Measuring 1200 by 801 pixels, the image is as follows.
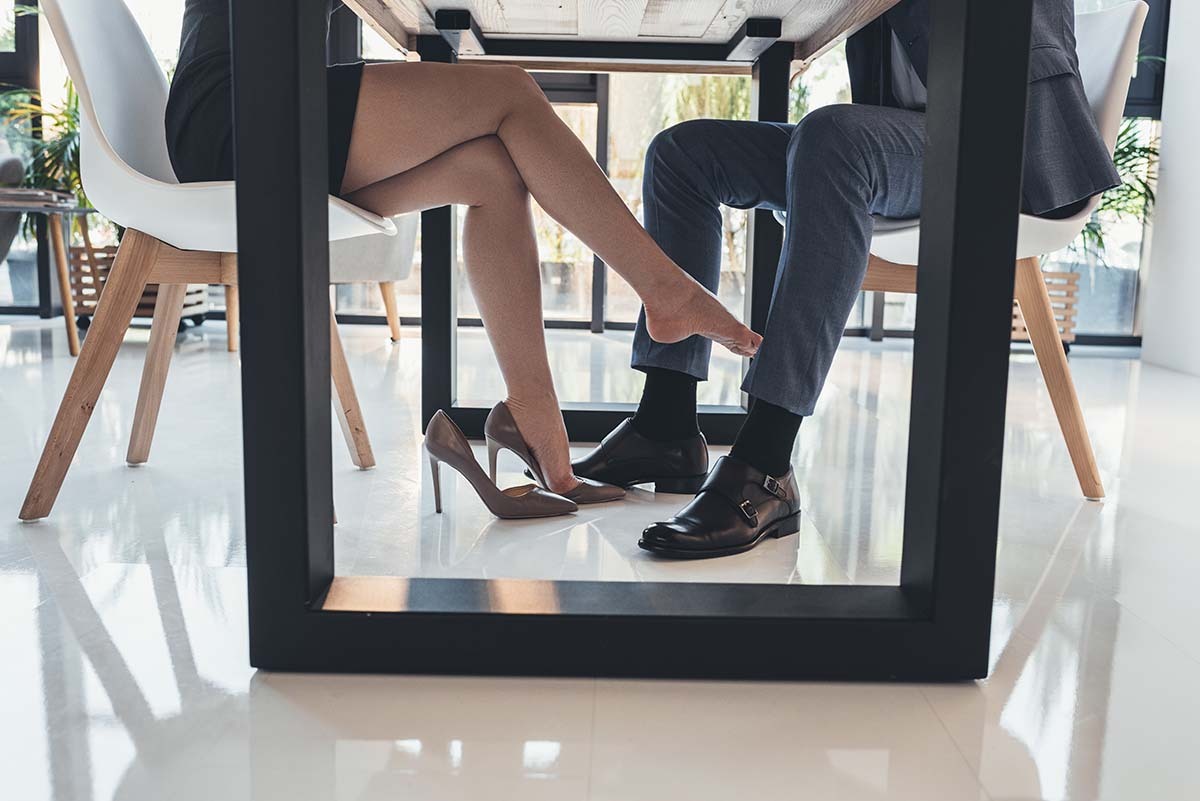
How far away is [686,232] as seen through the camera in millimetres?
1398

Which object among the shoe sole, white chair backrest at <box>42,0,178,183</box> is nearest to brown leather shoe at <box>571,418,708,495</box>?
the shoe sole

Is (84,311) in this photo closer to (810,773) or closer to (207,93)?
(207,93)

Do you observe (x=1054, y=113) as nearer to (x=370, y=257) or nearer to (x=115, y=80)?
(x=115, y=80)

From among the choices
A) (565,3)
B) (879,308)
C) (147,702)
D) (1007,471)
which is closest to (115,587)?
(147,702)

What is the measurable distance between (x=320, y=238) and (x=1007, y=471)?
128 cm

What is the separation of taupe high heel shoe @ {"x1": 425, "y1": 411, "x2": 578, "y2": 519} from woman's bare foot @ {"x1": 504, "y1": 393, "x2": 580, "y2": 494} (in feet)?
0.14

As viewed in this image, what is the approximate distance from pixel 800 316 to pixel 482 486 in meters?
0.45

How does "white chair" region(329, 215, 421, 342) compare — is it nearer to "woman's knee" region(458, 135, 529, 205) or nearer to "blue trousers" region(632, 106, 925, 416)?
"woman's knee" region(458, 135, 529, 205)

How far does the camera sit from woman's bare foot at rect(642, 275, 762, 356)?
1.15 m

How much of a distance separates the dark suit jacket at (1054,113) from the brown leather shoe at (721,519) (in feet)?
1.75

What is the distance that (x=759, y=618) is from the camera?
2.60 feet

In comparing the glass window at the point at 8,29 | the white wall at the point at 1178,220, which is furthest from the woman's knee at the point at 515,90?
the glass window at the point at 8,29

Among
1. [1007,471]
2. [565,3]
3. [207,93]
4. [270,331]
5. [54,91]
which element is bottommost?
[1007,471]

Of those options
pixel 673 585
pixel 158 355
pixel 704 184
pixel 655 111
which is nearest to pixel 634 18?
pixel 704 184
